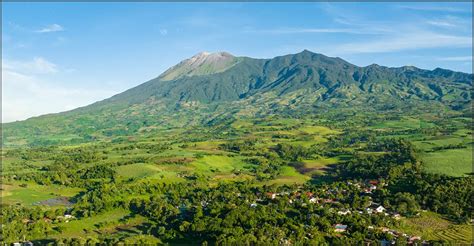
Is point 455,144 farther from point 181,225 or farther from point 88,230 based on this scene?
point 88,230

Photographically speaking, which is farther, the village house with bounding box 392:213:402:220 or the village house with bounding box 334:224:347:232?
the village house with bounding box 392:213:402:220

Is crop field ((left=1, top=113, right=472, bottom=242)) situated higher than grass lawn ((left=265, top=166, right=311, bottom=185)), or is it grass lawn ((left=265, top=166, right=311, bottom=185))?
crop field ((left=1, top=113, right=472, bottom=242))

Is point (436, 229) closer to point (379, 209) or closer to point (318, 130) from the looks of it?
point (379, 209)

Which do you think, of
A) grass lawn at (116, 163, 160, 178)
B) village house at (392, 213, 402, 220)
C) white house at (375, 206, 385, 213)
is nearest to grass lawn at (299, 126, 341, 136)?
grass lawn at (116, 163, 160, 178)

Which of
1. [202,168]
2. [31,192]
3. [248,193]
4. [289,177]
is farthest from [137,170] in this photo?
[289,177]

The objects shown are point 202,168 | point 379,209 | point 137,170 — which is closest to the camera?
point 379,209

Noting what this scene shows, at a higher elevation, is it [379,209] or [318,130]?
[318,130]

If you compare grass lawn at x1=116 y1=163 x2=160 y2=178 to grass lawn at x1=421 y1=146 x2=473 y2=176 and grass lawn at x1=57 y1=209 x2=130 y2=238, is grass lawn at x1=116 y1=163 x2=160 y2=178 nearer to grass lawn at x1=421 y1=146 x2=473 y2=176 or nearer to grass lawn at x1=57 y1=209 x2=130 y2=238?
grass lawn at x1=57 y1=209 x2=130 y2=238

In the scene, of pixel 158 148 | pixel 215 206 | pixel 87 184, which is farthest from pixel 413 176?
pixel 158 148

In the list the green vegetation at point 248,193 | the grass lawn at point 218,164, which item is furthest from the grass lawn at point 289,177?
the grass lawn at point 218,164

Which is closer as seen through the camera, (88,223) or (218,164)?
(88,223)

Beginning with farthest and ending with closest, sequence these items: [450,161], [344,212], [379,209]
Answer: [450,161], [379,209], [344,212]

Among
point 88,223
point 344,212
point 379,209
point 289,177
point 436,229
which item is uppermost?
point 88,223
